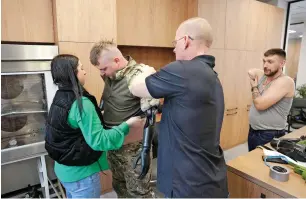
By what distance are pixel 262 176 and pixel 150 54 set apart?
2079 millimetres

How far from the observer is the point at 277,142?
1486mm

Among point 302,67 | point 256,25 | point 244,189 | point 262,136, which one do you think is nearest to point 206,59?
point 244,189

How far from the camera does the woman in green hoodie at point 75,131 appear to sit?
108cm

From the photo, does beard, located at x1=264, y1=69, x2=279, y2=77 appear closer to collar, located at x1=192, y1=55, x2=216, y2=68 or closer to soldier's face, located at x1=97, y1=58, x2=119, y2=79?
collar, located at x1=192, y1=55, x2=216, y2=68

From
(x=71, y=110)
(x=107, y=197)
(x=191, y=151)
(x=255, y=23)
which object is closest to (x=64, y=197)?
(x=107, y=197)

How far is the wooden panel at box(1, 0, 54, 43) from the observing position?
161 centimetres

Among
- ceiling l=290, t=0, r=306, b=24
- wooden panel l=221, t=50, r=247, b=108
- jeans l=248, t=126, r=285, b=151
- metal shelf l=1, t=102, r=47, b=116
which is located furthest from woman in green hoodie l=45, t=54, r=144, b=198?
ceiling l=290, t=0, r=306, b=24

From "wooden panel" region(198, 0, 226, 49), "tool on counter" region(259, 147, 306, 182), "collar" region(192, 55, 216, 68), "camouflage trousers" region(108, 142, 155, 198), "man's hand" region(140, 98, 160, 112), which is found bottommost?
"camouflage trousers" region(108, 142, 155, 198)

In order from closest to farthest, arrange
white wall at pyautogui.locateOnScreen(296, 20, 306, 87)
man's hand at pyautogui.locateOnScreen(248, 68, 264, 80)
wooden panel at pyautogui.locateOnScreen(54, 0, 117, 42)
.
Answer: wooden panel at pyautogui.locateOnScreen(54, 0, 117, 42)
man's hand at pyautogui.locateOnScreen(248, 68, 264, 80)
white wall at pyautogui.locateOnScreen(296, 20, 306, 87)

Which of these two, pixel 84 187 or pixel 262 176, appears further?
pixel 84 187

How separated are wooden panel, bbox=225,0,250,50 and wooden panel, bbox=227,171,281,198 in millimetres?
2268

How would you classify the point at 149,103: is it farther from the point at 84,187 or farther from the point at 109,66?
the point at 84,187

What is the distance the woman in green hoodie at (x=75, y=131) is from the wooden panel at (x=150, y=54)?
1.51 meters

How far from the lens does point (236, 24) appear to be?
309cm
